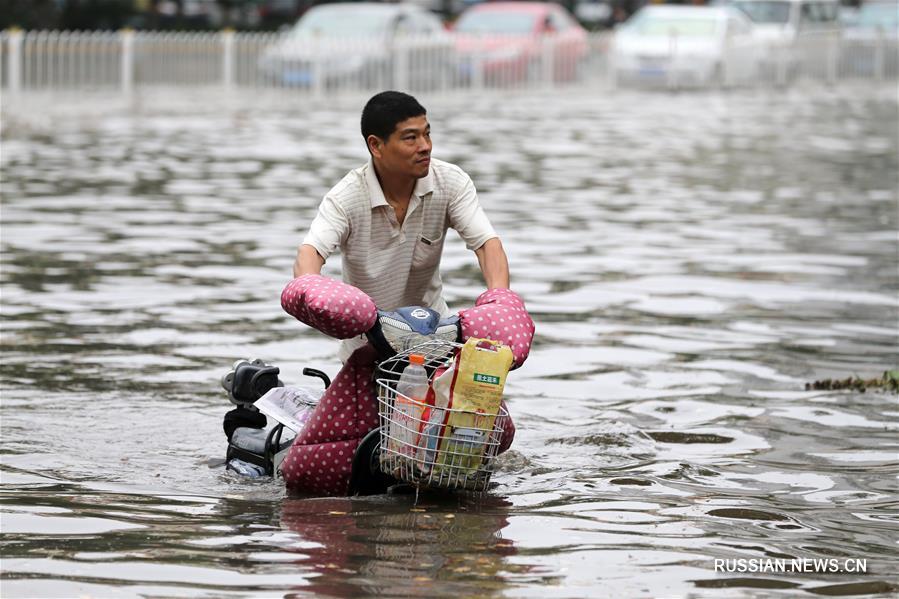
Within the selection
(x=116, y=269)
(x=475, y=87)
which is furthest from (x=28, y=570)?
(x=475, y=87)

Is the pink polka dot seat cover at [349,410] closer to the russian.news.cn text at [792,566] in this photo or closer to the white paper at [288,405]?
the white paper at [288,405]

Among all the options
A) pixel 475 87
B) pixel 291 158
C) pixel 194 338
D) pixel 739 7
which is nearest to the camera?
pixel 194 338

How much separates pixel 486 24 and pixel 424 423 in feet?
83.8

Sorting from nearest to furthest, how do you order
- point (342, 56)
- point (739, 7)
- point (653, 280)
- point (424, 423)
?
point (424, 423) < point (653, 280) < point (342, 56) < point (739, 7)

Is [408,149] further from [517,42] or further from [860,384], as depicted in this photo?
[517,42]

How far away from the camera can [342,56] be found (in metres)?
27.2

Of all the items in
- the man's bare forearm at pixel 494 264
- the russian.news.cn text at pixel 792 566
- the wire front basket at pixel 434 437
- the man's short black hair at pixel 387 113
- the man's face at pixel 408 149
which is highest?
the man's short black hair at pixel 387 113

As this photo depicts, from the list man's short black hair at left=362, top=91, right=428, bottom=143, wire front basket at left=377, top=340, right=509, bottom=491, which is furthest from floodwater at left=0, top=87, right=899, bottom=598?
man's short black hair at left=362, top=91, right=428, bottom=143

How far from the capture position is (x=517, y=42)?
29625 mm

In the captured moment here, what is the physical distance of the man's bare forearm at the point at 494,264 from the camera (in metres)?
5.89

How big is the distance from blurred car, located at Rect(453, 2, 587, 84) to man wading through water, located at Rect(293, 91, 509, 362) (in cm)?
2313

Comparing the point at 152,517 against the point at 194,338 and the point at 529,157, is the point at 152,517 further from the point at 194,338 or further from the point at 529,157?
the point at 529,157

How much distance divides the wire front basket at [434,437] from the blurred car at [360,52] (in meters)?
22.0

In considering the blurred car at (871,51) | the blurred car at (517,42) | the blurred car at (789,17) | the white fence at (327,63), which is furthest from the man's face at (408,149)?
the blurred car at (871,51)
